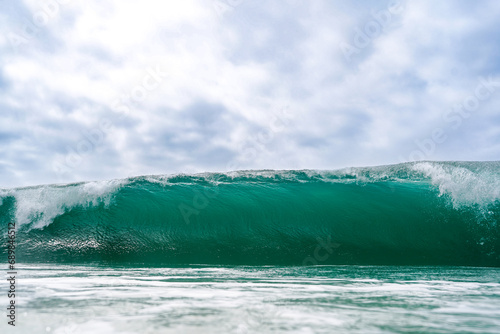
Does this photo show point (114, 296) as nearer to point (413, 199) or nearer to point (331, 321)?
point (331, 321)

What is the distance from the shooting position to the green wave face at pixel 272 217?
7820mm

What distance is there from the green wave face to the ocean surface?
1.3 inches

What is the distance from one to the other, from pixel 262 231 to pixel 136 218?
3194 mm

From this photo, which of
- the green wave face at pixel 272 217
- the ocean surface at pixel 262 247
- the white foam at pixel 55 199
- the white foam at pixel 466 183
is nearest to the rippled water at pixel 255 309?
the ocean surface at pixel 262 247

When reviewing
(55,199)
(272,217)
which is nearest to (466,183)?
(272,217)

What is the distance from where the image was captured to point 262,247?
8141mm

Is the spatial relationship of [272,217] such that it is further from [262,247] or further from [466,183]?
[466,183]

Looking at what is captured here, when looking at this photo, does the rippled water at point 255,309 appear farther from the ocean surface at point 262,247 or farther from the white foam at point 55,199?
the white foam at point 55,199

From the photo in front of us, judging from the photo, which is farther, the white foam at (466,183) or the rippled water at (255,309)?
the white foam at (466,183)

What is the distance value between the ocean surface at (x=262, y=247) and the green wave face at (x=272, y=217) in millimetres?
33

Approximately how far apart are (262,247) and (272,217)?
1.12 meters

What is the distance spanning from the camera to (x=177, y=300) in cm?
251

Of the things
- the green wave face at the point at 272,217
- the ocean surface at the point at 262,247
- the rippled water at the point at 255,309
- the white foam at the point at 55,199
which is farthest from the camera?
the white foam at the point at 55,199

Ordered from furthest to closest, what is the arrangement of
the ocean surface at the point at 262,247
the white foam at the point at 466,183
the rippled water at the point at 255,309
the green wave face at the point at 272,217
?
the white foam at the point at 466,183 < the green wave face at the point at 272,217 < the ocean surface at the point at 262,247 < the rippled water at the point at 255,309
